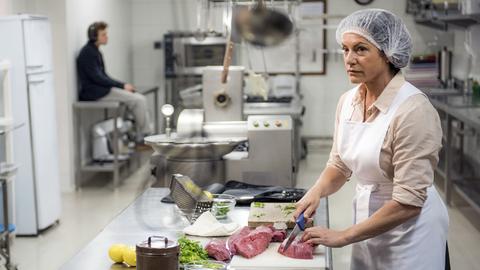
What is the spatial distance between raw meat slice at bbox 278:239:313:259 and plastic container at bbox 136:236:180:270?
42 centimetres

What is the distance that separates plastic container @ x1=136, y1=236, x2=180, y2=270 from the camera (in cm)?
193

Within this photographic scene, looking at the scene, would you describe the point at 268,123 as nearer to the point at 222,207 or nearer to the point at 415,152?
the point at 222,207

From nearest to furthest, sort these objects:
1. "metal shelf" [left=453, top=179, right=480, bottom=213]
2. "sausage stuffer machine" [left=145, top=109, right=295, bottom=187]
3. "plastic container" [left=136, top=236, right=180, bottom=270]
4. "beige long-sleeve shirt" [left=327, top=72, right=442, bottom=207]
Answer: "plastic container" [left=136, top=236, right=180, bottom=270] < "beige long-sleeve shirt" [left=327, top=72, right=442, bottom=207] < "sausage stuffer machine" [left=145, top=109, right=295, bottom=187] < "metal shelf" [left=453, top=179, right=480, bottom=213]

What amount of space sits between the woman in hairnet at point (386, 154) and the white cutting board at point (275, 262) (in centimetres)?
7

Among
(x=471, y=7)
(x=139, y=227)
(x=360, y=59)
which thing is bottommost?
(x=139, y=227)

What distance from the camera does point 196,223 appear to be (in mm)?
2576

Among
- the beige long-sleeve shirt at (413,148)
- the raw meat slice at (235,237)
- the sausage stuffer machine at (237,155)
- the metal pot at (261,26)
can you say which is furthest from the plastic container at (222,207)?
the metal pot at (261,26)

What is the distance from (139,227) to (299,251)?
2.28 feet

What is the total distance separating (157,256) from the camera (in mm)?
1927

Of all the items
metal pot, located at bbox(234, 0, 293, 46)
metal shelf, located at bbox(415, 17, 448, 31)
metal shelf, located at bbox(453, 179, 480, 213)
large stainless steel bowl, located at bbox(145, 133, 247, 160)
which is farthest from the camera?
metal shelf, located at bbox(415, 17, 448, 31)

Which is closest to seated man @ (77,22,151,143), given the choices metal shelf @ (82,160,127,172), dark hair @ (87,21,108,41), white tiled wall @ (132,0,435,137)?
dark hair @ (87,21,108,41)

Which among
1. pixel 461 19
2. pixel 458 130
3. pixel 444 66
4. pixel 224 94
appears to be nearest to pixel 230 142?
pixel 224 94

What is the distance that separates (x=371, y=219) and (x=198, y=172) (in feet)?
6.06

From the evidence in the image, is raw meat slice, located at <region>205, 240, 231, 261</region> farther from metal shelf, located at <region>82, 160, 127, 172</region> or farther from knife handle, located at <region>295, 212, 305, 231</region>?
metal shelf, located at <region>82, 160, 127, 172</region>
